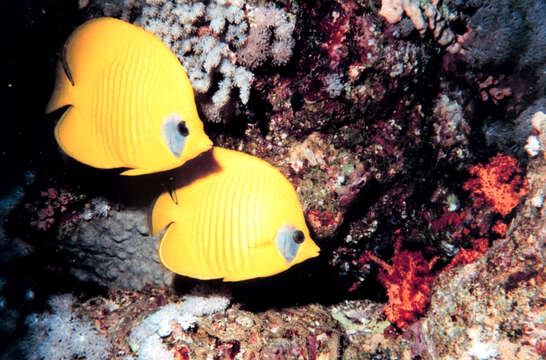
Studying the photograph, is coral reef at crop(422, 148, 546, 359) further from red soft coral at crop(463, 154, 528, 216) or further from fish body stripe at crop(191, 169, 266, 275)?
fish body stripe at crop(191, 169, 266, 275)

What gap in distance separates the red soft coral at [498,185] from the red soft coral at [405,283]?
2.22ft

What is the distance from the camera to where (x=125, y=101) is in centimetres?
146

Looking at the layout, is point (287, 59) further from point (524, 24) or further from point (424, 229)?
point (524, 24)

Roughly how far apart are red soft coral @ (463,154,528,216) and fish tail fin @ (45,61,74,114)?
287cm

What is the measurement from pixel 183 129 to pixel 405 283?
208cm

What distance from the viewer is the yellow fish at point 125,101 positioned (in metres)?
1.41

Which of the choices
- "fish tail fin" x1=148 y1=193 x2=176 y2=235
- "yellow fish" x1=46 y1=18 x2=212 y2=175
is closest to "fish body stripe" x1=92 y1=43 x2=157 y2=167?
"yellow fish" x1=46 y1=18 x2=212 y2=175

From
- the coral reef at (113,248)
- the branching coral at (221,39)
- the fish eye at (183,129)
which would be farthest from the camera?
the coral reef at (113,248)

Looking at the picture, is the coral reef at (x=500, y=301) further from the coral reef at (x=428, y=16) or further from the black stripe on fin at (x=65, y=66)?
the black stripe on fin at (x=65, y=66)

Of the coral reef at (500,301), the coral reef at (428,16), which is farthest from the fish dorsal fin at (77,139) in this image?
the coral reef at (500,301)

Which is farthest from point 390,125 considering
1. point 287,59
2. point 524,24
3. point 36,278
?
point 36,278

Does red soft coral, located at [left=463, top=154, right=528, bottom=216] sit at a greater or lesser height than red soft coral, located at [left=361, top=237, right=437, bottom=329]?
greater

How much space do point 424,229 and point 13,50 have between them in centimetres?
309

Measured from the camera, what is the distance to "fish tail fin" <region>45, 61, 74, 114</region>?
1548 millimetres
